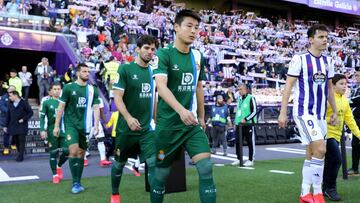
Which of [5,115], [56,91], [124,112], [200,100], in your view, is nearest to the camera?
[200,100]

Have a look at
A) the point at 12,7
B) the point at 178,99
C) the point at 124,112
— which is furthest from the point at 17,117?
the point at 178,99

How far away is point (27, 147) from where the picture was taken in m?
13.2

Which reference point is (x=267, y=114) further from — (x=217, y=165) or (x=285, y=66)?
(x=285, y=66)

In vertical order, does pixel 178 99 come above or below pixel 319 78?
below

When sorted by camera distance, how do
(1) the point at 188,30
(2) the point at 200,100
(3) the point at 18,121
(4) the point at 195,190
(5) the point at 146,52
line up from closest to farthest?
1. (1) the point at 188,30
2. (2) the point at 200,100
3. (5) the point at 146,52
4. (4) the point at 195,190
5. (3) the point at 18,121

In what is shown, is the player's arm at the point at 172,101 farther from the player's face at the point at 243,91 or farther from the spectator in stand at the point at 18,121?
the spectator in stand at the point at 18,121

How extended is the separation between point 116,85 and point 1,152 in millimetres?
8435

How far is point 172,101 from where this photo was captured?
390 cm

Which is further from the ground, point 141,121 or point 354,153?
point 141,121

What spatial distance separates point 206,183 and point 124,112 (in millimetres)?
1726

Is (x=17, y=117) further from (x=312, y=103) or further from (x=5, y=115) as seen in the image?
(x=312, y=103)

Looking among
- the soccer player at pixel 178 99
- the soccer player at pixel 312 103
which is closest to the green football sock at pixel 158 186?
the soccer player at pixel 178 99

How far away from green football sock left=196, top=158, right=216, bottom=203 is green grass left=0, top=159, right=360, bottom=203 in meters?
2.17

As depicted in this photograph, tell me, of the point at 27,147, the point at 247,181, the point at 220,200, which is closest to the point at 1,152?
the point at 27,147
